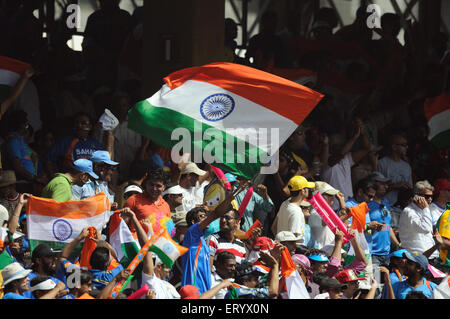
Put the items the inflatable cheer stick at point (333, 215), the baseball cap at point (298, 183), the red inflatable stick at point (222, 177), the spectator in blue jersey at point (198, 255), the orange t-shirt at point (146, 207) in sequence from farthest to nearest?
the baseball cap at point (298, 183) < the red inflatable stick at point (222, 177) < the inflatable cheer stick at point (333, 215) < the orange t-shirt at point (146, 207) < the spectator in blue jersey at point (198, 255)

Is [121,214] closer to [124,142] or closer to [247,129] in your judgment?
[247,129]

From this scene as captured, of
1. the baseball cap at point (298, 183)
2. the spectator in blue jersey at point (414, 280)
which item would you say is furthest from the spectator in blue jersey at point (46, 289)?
the baseball cap at point (298, 183)

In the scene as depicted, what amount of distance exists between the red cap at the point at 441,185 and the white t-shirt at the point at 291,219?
2169mm

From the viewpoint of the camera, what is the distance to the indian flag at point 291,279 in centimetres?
916

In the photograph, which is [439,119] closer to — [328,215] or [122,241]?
[328,215]

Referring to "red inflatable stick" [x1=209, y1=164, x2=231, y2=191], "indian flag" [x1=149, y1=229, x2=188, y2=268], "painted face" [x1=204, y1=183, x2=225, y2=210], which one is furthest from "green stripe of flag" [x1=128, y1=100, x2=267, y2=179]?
"indian flag" [x1=149, y1=229, x2=188, y2=268]

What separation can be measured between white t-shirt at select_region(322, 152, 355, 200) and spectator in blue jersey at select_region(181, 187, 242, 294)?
356 centimetres

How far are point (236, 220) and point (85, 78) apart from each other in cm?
423

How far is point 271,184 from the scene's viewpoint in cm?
1255

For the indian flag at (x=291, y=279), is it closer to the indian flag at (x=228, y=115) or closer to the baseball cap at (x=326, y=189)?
the indian flag at (x=228, y=115)

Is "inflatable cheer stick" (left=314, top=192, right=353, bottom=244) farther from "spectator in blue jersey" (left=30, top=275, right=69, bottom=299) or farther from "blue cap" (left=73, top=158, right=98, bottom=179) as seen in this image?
"spectator in blue jersey" (left=30, top=275, right=69, bottom=299)

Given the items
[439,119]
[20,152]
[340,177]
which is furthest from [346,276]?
[439,119]

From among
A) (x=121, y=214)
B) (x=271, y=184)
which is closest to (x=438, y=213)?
(x=271, y=184)

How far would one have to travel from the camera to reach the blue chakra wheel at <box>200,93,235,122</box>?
10703mm
